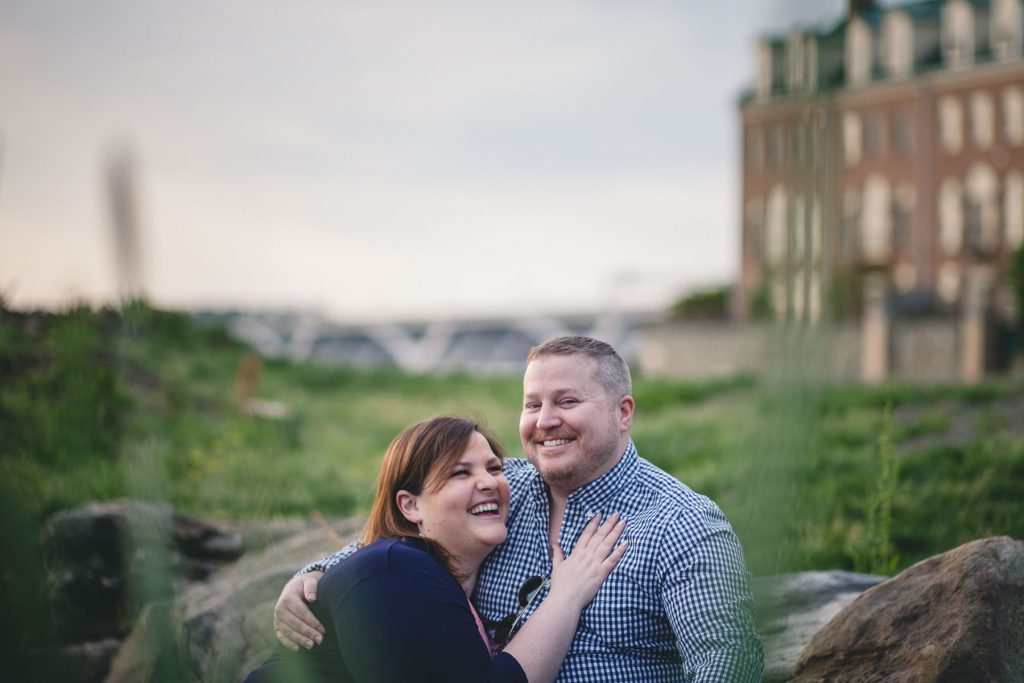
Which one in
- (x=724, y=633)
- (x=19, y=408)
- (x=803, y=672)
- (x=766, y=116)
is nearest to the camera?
(x=766, y=116)

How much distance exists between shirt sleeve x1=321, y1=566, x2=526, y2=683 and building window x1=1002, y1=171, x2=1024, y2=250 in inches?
1267

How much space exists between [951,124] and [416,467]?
112ft

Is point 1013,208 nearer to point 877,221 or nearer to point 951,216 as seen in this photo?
point 951,216

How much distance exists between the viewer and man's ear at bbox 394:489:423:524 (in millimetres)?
2660

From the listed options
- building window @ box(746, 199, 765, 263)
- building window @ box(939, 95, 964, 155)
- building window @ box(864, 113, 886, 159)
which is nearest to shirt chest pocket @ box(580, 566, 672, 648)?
building window @ box(746, 199, 765, 263)

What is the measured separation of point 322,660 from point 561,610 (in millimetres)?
568

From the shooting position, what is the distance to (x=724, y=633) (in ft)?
7.28

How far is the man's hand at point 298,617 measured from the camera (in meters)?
2.42

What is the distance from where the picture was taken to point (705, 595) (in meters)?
2.32

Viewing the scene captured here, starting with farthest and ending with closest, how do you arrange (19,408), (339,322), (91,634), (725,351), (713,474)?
1. (339,322)
2. (725,351)
3. (19,408)
4. (713,474)
5. (91,634)

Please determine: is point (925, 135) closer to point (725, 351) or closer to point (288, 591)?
point (725, 351)

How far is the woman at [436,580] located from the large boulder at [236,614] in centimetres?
30

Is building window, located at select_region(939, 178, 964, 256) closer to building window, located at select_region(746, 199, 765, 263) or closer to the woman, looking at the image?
the woman

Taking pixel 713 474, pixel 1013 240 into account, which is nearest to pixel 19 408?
pixel 713 474
